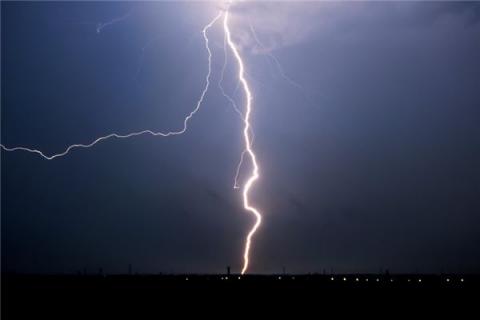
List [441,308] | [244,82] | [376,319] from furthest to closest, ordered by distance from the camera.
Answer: [244,82] < [441,308] < [376,319]

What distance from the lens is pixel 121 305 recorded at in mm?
21812

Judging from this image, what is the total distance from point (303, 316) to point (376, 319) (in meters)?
2.57

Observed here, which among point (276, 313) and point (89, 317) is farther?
point (276, 313)

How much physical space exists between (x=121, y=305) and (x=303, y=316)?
27.1 feet

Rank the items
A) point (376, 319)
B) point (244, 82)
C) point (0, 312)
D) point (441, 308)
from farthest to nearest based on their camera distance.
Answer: point (244, 82), point (441, 308), point (0, 312), point (376, 319)

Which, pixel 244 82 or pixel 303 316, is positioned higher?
pixel 244 82

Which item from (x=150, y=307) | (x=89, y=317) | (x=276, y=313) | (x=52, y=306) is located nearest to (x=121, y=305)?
(x=150, y=307)

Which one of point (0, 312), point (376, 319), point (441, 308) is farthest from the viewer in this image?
point (441, 308)

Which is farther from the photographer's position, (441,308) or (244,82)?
(244,82)

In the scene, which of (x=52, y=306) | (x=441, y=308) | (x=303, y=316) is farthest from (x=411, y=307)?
(x=52, y=306)

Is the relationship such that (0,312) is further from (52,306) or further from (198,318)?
(198,318)

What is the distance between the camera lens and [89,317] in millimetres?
17625

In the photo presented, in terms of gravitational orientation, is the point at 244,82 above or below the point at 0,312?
above

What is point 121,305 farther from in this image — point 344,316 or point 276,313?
point 344,316
